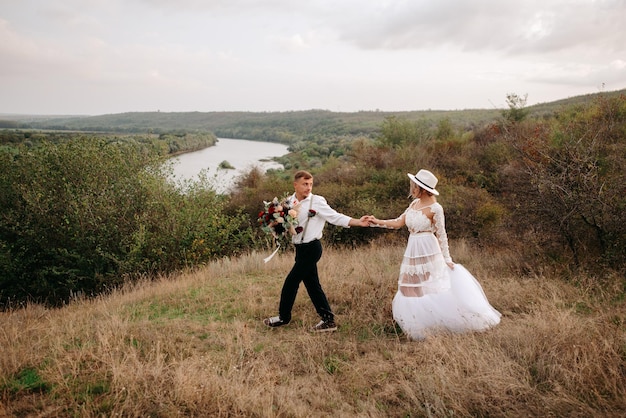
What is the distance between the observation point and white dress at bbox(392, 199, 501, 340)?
5902mm

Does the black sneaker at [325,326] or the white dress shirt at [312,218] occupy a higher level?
the white dress shirt at [312,218]

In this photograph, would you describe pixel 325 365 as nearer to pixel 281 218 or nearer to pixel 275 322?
pixel 275 322

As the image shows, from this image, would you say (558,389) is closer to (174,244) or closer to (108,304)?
(108,304)

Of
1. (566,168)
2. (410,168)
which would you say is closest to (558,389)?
(566,168)

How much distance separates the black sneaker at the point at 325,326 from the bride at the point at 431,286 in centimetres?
96

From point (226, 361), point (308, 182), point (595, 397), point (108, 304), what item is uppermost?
point (308, 182)

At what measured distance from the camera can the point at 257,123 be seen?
127812 mm

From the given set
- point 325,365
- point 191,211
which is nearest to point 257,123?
point 191,211

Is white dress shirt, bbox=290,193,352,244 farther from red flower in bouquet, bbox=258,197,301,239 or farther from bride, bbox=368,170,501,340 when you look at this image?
bride, bbox=368,170,501,340

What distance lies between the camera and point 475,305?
5980 millimetres

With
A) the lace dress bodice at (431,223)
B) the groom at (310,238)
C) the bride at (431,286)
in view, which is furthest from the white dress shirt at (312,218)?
the bride at (431,286)

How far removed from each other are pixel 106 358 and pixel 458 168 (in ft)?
77.6

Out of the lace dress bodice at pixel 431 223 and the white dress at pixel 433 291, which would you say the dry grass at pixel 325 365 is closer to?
the white dress at pixel 433 291

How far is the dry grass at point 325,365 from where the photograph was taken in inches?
159
